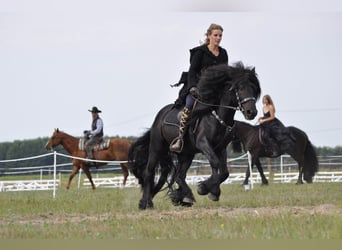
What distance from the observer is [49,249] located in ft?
14.8

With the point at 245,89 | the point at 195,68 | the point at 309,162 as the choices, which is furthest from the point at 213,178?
the point at 309,162

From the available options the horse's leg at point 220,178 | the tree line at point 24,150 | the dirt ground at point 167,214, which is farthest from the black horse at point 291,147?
the tree line at point 24,150

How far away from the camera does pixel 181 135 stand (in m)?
10.4

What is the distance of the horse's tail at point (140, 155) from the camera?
459 inches

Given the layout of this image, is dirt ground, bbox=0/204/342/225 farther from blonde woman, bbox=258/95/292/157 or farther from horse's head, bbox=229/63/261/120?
blonde woman, bbox=258/95/292/157

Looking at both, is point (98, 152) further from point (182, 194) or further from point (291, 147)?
point (182, 194)

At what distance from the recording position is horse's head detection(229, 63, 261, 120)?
9.51 meters

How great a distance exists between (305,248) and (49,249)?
155cm

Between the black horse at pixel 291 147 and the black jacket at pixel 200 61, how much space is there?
6860 millimetres

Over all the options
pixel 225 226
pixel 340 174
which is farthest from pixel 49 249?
pixel 340 174

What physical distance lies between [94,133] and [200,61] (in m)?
11.4

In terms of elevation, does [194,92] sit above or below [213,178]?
above

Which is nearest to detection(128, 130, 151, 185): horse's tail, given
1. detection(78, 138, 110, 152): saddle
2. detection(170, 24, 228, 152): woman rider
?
detection(170, 24, 228, 152): woman rider

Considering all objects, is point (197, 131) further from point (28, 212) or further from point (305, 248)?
point (305, 248)
